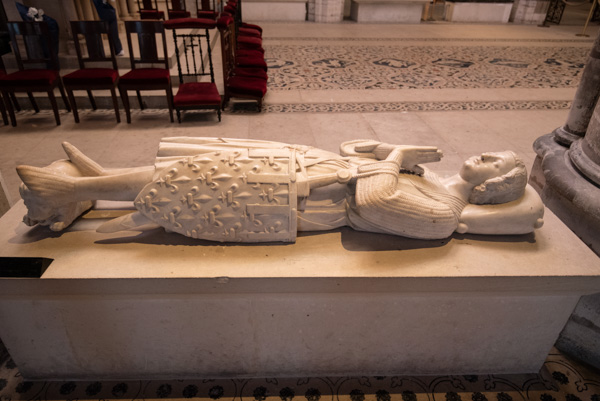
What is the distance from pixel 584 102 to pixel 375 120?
2.39 meters

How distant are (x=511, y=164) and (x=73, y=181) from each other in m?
2.04

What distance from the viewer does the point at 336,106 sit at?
5.37m

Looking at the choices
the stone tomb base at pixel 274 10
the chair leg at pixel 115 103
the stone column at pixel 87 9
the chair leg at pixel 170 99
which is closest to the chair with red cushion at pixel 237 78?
the chair leg at pixel 170 99

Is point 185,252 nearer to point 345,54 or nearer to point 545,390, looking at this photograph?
point 545,390

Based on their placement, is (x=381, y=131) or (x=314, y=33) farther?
(x=314, y=33)

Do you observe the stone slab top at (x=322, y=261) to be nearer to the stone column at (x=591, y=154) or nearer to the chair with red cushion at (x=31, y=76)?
the stone column at (x=591, y=154)

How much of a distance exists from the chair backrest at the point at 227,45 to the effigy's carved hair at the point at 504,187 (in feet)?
11.9

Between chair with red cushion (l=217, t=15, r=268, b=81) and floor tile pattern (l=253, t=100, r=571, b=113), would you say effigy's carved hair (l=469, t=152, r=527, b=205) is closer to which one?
floor tile pattern (l=253, t=100, r=571, b=113)

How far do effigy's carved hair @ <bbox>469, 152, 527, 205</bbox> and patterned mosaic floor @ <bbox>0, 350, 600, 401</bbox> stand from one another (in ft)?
2.99

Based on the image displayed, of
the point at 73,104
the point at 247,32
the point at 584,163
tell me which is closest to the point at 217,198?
the point at 584,163

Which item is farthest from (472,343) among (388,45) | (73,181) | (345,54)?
(388,45)

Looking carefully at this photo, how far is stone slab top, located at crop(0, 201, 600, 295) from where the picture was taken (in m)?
1.77

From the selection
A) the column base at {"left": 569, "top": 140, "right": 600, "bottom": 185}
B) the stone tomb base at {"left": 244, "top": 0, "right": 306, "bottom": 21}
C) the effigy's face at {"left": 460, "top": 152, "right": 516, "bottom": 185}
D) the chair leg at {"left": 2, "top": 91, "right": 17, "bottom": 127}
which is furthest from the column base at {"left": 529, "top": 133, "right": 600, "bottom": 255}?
the stone tomb base at {"left": 244, "top": 0, "right": 306, "bottom": 21}

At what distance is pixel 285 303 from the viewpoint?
1.86 m
